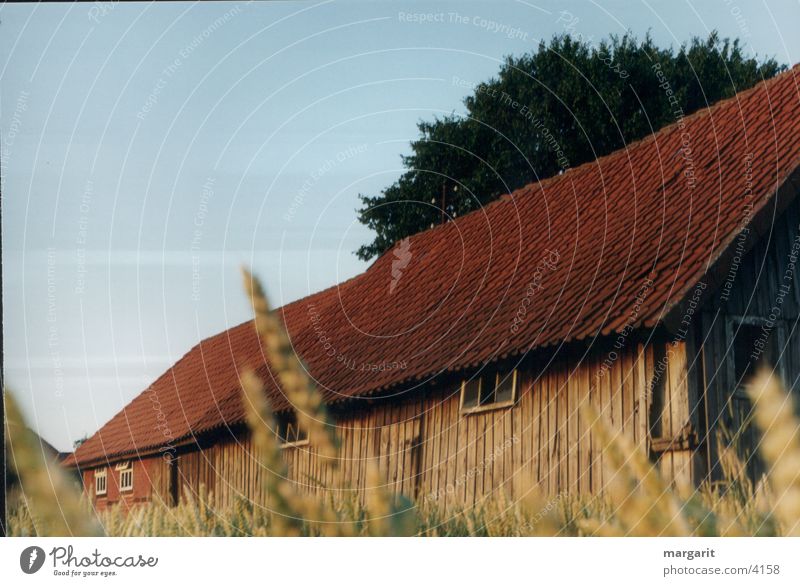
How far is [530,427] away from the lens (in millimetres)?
9203

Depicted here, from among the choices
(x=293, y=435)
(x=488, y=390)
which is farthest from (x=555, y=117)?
(x=293, y=435)

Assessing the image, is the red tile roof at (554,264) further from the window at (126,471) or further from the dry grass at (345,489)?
the dry grass at (345,489)

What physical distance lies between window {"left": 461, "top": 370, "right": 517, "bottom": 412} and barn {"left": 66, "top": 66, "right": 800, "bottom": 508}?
2 cm

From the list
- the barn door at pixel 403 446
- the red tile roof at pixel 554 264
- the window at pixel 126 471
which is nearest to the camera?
the red tile roof at pixel 554 264

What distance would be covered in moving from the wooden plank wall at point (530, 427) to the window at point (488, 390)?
95 mm

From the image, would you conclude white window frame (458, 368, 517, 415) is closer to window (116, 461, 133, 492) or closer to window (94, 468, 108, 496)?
window (94, 468, 108, 496)

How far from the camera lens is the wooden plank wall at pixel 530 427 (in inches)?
328

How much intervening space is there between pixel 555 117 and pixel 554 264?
811 centimetres

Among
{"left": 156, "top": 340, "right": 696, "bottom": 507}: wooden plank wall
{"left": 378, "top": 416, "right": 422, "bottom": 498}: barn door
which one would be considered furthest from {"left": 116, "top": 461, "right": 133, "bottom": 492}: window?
{"left": 378, "top": 416, "right": 422, "bottom": 498}: barn door

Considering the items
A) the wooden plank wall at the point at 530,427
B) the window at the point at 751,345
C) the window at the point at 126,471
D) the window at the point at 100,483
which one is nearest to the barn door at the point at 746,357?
the window at the point at 751,345

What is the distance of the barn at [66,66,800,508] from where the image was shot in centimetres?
830

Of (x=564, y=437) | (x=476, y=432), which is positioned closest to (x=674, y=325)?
(x=564, y=437)

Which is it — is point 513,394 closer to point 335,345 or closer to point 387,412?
point 387,412
